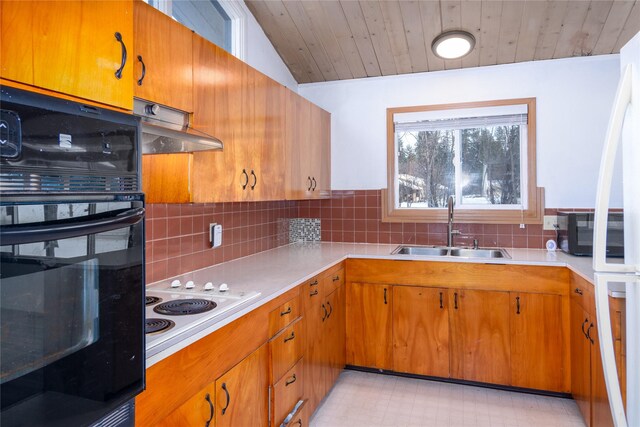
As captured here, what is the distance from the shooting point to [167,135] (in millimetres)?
1296

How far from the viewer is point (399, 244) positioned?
3.38m

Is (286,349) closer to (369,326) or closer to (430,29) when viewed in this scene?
(369,326)

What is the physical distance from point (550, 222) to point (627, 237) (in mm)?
1811

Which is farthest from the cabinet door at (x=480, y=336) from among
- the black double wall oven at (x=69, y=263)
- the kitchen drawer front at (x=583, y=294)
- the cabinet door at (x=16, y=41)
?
the cabinet door at (x=16, y=41)

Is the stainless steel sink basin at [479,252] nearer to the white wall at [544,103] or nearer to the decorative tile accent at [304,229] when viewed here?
the white wall at [544,103]

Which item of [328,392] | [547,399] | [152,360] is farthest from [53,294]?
[547,399]

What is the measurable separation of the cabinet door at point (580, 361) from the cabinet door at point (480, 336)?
0.36 meters

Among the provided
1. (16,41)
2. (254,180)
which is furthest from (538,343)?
(16,41)

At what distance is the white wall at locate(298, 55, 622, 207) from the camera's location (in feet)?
9.66

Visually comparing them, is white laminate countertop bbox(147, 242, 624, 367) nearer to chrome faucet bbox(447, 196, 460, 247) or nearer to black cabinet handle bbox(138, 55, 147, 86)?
chrome faucet bbox(447, 196, 460, 247)

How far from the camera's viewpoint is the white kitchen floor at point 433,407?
2.31 meters

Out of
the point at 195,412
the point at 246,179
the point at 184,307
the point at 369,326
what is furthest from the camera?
the point at 369,326

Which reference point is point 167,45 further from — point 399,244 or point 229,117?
point 399,244

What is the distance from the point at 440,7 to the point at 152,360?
2.60m
